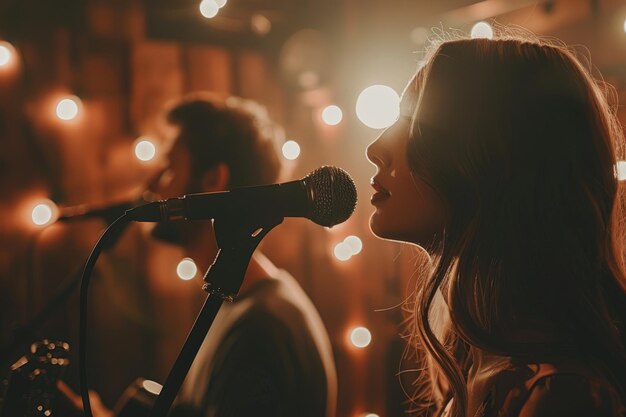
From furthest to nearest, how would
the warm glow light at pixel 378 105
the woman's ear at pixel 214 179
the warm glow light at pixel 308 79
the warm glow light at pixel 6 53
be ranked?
the warm glow light at pixel 308 79 < the warm glow light at pixel 378 105 < the warm glow light at pixel 6 53 < the woman's ear at pixel 214 179

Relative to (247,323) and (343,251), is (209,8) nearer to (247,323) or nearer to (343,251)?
(343,251)

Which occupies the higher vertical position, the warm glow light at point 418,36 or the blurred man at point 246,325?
the warm glow light at point 418,36

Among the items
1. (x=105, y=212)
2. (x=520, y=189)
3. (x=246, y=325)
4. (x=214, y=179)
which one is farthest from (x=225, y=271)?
(x=105, y=212)

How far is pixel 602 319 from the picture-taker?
969mm

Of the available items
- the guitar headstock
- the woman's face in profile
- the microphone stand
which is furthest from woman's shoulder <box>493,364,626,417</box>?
the guitar headstock

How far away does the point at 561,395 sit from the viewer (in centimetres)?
84

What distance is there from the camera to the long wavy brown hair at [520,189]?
1004 millimetres

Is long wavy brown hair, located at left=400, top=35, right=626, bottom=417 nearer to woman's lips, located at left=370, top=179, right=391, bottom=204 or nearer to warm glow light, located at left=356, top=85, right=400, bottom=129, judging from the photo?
woman's lips, located at left=370, top=179, right=391, bottom=204

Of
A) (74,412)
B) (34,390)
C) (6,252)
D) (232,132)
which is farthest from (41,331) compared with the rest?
(34,390)

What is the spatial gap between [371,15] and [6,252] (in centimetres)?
210

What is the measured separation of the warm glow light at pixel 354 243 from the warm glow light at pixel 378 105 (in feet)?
2.12

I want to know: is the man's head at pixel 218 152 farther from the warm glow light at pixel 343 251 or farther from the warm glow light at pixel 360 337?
the warm glow light at pixel 360 337

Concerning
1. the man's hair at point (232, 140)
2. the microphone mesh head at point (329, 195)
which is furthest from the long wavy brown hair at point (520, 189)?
the man's hair at point (232, 140)

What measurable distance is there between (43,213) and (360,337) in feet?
5.40
